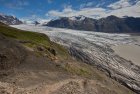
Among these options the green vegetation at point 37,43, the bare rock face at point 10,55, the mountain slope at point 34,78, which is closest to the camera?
the mountain slope at point 34,78

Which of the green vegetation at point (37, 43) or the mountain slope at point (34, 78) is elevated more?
the mountain slope at point (34, 78)

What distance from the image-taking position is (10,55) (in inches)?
1329

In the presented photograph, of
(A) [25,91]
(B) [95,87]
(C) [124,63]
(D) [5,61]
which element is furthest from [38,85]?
(C) [124,63]

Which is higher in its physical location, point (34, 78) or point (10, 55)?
point (10, 55)

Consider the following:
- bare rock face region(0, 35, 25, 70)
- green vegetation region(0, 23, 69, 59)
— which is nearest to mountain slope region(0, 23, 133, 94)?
bare rock face region(0, 35, 25, 70)

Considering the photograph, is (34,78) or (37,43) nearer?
(34,78)

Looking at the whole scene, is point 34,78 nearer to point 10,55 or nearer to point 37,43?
point 10,55

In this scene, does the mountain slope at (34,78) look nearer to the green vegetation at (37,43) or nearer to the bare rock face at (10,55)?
the bare rock face at (10,55)

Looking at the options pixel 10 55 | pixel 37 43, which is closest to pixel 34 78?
pixel 10 55

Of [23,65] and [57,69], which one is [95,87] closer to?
[57,69]

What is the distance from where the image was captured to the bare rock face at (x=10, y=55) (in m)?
31.3

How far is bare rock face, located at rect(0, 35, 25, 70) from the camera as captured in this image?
3129cm

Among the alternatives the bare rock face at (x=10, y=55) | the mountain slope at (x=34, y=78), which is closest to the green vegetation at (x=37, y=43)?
the bare rock face at (x=10, y=55)

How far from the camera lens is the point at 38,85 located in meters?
25.1
